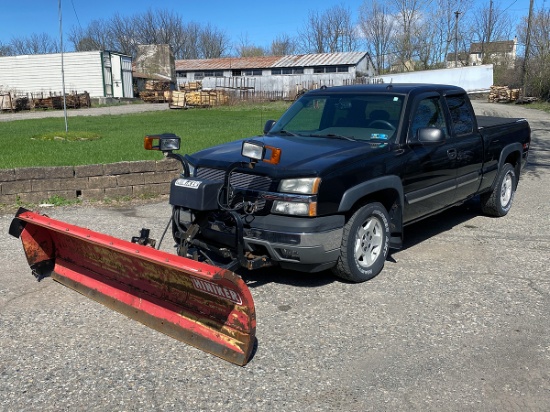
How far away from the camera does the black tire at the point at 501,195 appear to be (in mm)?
7504

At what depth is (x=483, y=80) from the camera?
5150 cm

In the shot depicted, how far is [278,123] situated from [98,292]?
2833mm

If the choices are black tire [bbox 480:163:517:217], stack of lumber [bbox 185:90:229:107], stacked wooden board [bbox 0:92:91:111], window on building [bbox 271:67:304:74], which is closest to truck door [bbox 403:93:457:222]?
black tire [bbox 480:163:517:217]

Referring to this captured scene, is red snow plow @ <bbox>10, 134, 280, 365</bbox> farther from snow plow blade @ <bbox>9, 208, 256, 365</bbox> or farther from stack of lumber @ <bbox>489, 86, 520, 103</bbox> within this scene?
stack of lumber @ <bbox>489, 86, 520, 103</bbox>

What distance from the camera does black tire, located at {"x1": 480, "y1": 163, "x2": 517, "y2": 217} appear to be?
24.6ft

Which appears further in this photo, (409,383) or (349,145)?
(349,145)

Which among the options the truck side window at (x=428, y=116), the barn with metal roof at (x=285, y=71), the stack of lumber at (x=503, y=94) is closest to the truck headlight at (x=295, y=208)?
the truck side window at (x=428, y=116)

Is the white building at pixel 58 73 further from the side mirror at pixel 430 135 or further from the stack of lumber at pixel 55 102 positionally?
the side mirror at pixel 430 135

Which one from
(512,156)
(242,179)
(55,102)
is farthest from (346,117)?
(55,102)

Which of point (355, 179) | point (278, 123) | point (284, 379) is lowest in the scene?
point (284, 379)

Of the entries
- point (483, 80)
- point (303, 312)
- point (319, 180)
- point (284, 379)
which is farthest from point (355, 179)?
point (483, 80)

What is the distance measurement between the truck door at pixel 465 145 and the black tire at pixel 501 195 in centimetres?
82

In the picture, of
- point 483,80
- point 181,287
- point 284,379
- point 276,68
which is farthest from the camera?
point 276,68

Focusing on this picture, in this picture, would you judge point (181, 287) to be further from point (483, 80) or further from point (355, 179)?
point (483, 80)
